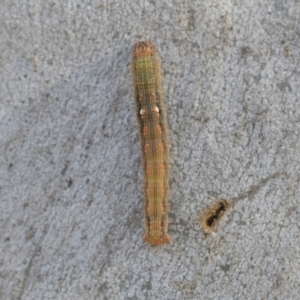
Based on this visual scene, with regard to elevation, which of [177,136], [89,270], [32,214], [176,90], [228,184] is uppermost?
[176,90]

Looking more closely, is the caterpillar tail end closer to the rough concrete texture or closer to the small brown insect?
the rough concrete texture

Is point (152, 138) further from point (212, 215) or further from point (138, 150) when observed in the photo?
point (212, 215)

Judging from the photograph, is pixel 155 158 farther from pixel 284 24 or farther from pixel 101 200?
pixel 284 24

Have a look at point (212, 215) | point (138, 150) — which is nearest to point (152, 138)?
point (138, 150)

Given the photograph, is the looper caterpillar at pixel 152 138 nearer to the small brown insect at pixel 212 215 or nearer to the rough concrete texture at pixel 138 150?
the rough concrete texture at pixel 138 150

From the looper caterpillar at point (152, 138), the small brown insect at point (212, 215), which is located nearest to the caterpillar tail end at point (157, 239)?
the looper caterpillar at point (152, 138)

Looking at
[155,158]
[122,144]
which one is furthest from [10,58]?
[155,158]
